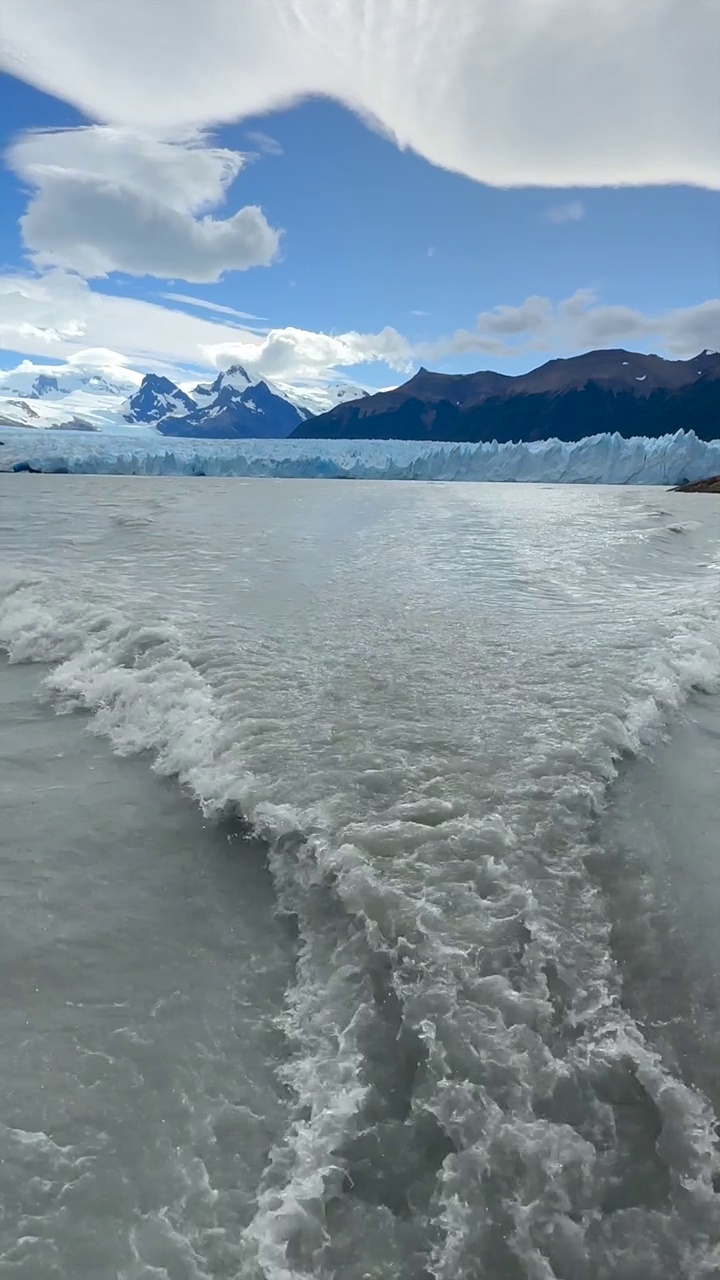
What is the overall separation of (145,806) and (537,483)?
57586 mm

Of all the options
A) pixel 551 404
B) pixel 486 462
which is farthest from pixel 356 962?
pixel 551 404

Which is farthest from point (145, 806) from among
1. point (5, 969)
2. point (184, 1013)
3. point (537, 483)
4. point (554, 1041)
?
point (537, 483)

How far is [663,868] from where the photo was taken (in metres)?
3.61

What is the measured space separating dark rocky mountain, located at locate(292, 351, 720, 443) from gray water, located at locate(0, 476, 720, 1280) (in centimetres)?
14822

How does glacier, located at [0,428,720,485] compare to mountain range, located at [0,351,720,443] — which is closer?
glacier, located at [0,428,720,485]

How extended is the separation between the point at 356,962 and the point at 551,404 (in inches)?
7026

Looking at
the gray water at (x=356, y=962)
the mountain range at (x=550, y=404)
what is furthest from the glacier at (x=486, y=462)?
the mountain range at (x=550, y=404)

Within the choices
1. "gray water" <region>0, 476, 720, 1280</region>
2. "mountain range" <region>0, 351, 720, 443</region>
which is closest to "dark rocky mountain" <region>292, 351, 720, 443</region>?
"mountain range" <region>0, 351, 720, 443</region>

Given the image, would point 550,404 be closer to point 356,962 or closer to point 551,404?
point 551,404

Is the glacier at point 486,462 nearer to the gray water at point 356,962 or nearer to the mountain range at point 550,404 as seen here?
the gray water at point 356,962

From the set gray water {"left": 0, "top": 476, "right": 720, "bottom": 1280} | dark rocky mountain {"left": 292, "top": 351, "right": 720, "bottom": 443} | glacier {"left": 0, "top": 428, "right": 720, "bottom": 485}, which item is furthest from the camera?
dark rocky mountain {"left": 292, "top": 351, "right": 720, "bottom": 443}

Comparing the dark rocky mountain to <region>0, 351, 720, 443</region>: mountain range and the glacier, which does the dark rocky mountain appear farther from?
the glacier

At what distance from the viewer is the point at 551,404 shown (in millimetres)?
167625

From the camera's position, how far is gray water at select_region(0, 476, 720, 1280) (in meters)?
2.07
